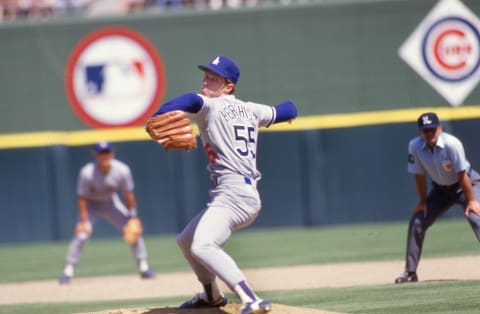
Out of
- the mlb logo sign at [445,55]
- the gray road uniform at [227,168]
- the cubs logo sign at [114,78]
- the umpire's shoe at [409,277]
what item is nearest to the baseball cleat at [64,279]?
the umpire's shoe at [409,277]

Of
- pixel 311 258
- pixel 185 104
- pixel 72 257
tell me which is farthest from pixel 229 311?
pixel 311 258

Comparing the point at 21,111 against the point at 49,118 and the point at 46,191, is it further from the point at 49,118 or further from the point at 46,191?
the point at 46,191

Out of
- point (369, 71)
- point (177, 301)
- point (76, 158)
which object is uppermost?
point (369, 71)

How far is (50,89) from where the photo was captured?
722 inches

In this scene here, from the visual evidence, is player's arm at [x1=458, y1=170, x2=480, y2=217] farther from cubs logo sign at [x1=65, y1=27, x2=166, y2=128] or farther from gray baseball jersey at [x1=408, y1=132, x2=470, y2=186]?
cubs logo sign at [x1=65, y1=27, x2=166, y2=128]

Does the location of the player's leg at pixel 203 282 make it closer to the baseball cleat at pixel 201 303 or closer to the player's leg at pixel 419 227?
the baseball cleat at pixel 201 303

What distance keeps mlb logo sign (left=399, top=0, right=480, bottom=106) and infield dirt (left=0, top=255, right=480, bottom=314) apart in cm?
198

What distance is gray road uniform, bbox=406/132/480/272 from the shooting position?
934 centimetres

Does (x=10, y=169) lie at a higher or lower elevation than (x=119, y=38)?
lower

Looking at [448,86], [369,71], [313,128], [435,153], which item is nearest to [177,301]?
[435,153]

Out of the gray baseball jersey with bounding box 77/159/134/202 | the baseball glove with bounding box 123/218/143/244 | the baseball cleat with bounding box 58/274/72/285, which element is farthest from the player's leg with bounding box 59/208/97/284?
the gray baseball jersey with bounding box 77/159/134/202

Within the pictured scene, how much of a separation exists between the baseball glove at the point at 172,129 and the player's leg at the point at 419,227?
11.3 ft

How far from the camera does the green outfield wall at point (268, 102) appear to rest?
17.0m

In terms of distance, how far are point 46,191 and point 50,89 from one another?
1930 millimetres
